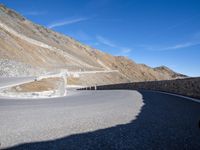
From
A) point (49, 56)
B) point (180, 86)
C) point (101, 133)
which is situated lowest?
point (101, 133)

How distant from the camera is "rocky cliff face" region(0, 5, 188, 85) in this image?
62250 mm

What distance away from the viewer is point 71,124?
8422mm

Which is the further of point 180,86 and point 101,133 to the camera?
point 180,86

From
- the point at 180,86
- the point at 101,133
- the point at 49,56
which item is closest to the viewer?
the point at 101,133

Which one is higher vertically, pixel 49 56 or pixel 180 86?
pixel 49 56

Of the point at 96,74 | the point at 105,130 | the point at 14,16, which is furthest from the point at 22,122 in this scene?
the point at 14,16

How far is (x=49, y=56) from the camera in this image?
92.7 m

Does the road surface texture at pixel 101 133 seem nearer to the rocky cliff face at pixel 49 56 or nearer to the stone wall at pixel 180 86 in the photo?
the stone wall at pixel 180 86

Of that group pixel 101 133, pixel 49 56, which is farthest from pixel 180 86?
pixel 49 56

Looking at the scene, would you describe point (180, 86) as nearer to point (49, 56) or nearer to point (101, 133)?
point (101, 133)

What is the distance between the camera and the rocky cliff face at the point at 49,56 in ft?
204

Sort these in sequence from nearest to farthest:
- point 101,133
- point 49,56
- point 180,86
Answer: point 101,133, point 180,86, point 49,56

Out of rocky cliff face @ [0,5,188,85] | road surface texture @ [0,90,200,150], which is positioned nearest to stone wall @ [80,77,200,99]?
road surface texture @ [0,90,200,150]

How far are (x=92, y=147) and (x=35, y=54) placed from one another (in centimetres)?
7824
